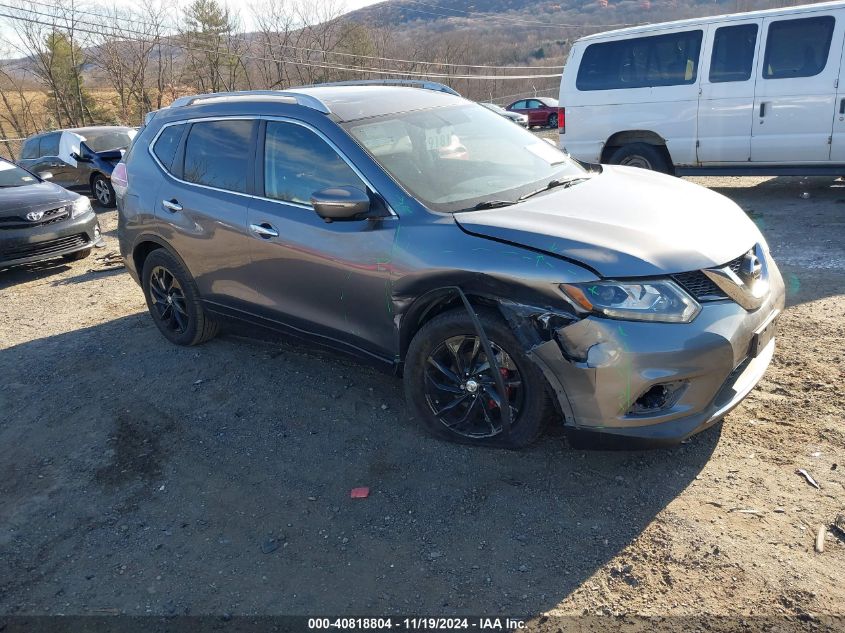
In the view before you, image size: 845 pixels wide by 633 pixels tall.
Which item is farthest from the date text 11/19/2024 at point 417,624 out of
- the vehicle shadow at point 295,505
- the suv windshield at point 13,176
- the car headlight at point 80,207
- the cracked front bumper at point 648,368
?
the suv windshield at point 13,176

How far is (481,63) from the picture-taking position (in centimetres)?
6166

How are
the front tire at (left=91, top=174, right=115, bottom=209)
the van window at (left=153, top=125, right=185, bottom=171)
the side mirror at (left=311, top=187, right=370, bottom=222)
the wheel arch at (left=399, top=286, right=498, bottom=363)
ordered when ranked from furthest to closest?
1. the front tire at (left=91, top=174, right=115, bottom=209)
2. the van window at (left=153, top=125, right=185, bottom=171)
3. the side mirror at (left=311, top=187, right=370, bottom=222)
4. the wheel arch at (left=399, top=286, right=498, bottom=363)

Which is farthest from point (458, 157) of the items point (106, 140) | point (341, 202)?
point (106, 140)

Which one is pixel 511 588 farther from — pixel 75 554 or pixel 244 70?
pixel 244 70

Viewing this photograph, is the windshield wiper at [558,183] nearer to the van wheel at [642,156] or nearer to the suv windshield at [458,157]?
the suv windshield at [458,157]

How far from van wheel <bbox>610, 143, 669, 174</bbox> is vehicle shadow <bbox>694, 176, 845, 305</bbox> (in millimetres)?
1170

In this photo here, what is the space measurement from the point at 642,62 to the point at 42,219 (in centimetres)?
784

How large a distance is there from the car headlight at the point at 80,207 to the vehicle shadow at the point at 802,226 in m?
8.04

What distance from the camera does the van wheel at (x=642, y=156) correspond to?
8.88 metres

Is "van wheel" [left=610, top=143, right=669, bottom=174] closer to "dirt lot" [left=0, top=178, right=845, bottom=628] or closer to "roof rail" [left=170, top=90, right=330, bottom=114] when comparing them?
"dirt lot" [left=0, top=178, right=845, bottom=628]

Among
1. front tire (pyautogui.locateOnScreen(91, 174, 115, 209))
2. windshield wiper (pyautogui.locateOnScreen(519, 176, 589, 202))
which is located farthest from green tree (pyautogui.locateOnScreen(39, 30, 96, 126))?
windshield wiper (pyautogui.locateOnScreen(519, 176, 589, 202))

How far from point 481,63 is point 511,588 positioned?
64.2 meters

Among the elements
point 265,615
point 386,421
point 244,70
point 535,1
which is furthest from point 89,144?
point 535,1

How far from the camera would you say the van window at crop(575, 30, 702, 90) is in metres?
8.46
